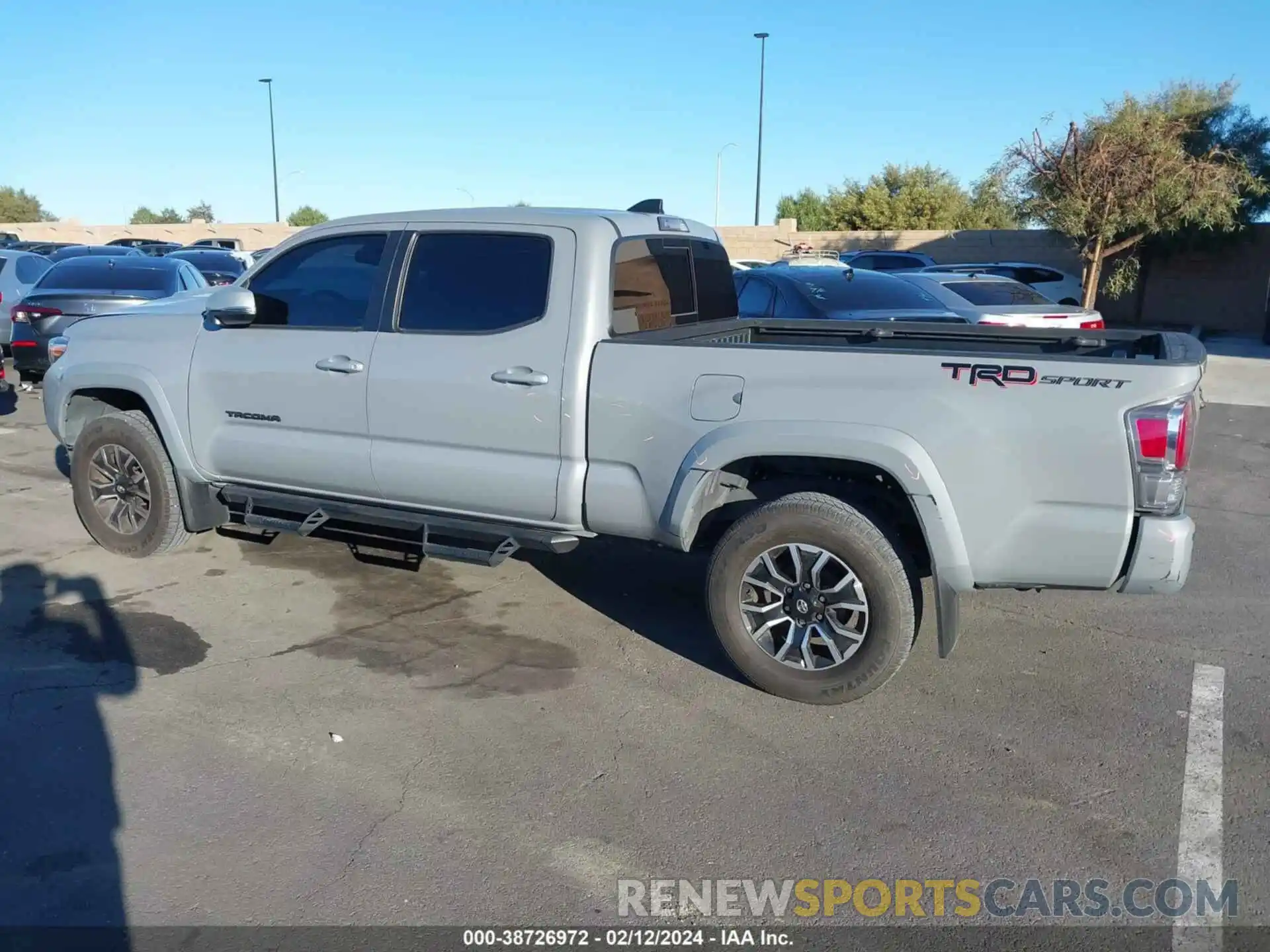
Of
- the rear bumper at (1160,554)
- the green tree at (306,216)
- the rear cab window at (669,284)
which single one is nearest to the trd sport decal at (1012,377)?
the rear bumper at (1160,554)

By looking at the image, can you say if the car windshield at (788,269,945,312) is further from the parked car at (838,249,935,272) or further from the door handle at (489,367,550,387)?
the parked car at (838,249,935,272)

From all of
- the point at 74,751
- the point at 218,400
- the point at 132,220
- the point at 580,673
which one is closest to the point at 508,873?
the point at 580,673

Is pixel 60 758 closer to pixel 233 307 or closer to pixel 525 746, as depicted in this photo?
pixel 525 746

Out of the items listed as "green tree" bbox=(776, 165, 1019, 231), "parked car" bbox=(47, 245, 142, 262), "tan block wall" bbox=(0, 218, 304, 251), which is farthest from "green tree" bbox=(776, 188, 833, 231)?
"parked car" bbox=(47, 245, 142, 262)

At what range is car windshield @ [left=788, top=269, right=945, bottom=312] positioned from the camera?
32.8 feet

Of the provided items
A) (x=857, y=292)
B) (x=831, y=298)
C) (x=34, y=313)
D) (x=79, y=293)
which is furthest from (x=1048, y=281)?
(x=34, y=313)

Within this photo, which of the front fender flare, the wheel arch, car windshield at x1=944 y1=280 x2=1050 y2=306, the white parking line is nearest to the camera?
the white parking line

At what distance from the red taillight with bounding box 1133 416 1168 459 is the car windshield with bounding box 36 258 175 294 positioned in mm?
10776

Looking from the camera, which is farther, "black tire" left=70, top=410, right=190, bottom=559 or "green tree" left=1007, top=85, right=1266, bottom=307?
"green tree" left=1007, top=85, right=1266, bottom=307

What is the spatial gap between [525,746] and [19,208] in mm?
79801

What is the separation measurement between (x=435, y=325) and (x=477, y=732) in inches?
80.1

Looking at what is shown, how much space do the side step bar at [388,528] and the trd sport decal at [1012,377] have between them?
6.43 ft

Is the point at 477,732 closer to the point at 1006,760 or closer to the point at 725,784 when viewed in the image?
the point at 725,784

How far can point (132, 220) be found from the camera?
258 ft
